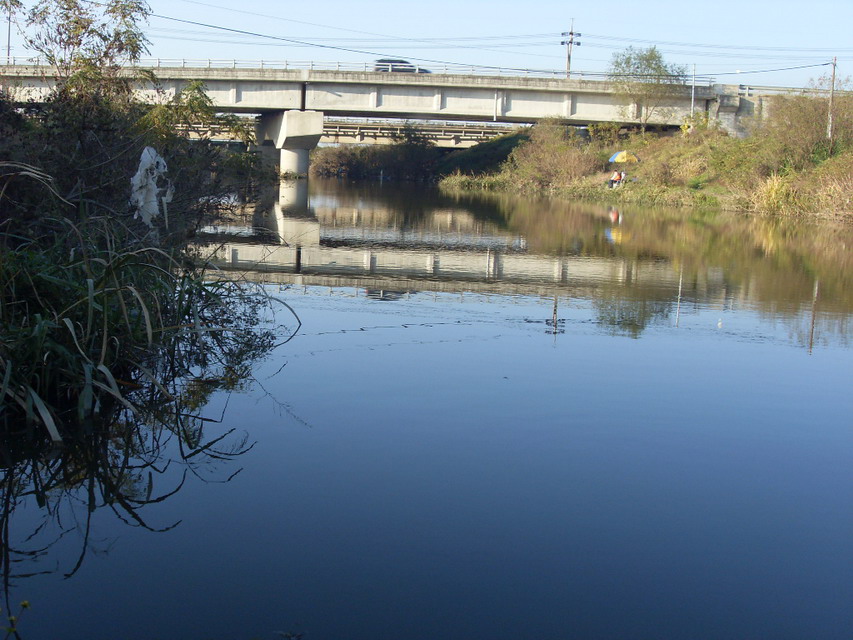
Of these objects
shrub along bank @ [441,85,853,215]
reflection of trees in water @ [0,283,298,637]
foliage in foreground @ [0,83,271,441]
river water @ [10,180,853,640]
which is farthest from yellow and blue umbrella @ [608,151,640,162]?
reflection of trees in water @ [0,283,298,637]

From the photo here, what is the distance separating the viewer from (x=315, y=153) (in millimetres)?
95812

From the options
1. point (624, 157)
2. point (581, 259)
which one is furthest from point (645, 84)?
point (581, 259)

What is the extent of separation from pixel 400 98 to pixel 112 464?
2216 inches

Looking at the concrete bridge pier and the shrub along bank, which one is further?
the concrete bridge pier

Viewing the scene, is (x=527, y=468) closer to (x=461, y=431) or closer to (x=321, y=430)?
(x=461, y=431)

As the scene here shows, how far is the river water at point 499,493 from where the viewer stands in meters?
4.93

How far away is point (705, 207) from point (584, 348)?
1476 inches

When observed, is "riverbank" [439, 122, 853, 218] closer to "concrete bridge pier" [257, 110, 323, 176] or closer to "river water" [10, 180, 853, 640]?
"concrete bridge pier" [257, 110, 323, 176]

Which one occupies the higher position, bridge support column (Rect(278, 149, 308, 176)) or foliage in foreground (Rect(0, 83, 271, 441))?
bridge support column (Rect(278, 149, 308, 176))

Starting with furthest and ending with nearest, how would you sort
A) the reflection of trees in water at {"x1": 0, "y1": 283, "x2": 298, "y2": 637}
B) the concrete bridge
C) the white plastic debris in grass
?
1. the concrete bridge
2. the white plastic debris in grass
3. the reflection of trees in water at {"x1": 0, "y1": 283, "x2": 298, "y2": 637}

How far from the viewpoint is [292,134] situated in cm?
6056

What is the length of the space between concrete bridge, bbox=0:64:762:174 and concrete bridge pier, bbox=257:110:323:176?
0.20 ft

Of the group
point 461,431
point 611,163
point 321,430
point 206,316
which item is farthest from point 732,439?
point 611,163

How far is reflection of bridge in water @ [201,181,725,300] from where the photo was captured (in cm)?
1672
